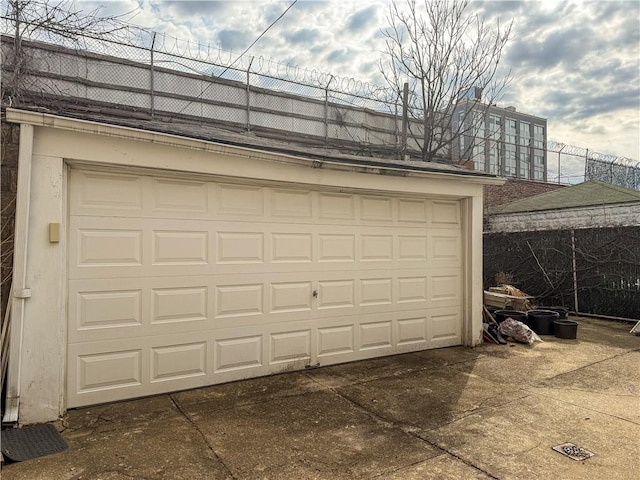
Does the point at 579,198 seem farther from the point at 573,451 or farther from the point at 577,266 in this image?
the point at 573,451

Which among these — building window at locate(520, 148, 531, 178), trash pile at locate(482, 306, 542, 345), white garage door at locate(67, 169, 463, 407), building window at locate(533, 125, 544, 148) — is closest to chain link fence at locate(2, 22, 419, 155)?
white garage door at locate(67, 169, 463, 407)

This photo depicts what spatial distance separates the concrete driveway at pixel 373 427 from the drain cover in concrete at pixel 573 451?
52mm

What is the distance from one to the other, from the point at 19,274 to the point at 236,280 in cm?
198

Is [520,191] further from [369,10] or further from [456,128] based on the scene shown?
[369,10]

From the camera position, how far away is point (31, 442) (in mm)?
3131

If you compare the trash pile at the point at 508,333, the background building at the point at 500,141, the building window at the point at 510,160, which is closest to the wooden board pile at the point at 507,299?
the trash pile at the point at 508,333

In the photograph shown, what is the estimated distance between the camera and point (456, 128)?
41.1 ft

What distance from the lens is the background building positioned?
12.6 m

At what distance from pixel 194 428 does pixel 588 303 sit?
877cm

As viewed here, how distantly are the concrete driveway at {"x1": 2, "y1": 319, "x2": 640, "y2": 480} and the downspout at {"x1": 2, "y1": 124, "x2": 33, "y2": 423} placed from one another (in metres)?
0.50

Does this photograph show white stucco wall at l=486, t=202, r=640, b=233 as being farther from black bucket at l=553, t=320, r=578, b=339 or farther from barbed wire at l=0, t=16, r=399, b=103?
barbed wire at l=0, t=16, r=399, b=103

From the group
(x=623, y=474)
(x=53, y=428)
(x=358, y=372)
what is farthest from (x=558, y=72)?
(x=53, y=428)

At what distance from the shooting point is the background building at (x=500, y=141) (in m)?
12.6

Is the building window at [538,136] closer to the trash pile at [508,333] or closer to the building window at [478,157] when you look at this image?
the building window at [478,157]
